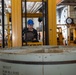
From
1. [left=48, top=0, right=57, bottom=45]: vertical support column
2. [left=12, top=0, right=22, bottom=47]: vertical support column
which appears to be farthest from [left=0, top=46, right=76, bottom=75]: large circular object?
[left=48, top=0, right=57, bottom=45]: vertical support column

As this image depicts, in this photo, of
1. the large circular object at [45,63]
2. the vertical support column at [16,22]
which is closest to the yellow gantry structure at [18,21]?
the vertical support column at [16,22]

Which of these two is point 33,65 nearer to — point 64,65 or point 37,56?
point 37,56

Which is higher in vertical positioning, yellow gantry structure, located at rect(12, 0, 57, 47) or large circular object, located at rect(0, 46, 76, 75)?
yellow gantry structure, located at rect(12, 0, 57, 47)

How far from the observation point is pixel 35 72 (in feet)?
5.85

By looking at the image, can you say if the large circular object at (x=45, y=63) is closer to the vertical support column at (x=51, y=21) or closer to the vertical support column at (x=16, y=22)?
the vertical support column at (x=16, y=22)

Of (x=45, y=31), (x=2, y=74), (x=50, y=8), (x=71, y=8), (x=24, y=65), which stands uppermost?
(x=71, y=8)

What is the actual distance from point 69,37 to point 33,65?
399 inches

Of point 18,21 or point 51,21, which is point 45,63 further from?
point 51,21

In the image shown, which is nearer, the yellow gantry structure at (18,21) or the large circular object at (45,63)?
the large circular object at (45,63)

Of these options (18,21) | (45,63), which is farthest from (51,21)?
(45,63)

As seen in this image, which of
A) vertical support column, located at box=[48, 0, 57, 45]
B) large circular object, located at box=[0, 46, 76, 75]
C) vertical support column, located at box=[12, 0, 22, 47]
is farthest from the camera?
vertical support column, located at box=[48, 0, 57, 45]

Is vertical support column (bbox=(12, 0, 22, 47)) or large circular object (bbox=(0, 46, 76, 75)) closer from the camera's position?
large circular object (bbox=(0, 46, 76, 75))

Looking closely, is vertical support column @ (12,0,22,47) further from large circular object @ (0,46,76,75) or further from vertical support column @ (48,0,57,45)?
large circular object @ (0,46,76,75)

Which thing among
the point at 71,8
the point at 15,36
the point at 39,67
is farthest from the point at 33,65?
the point at 71,8
